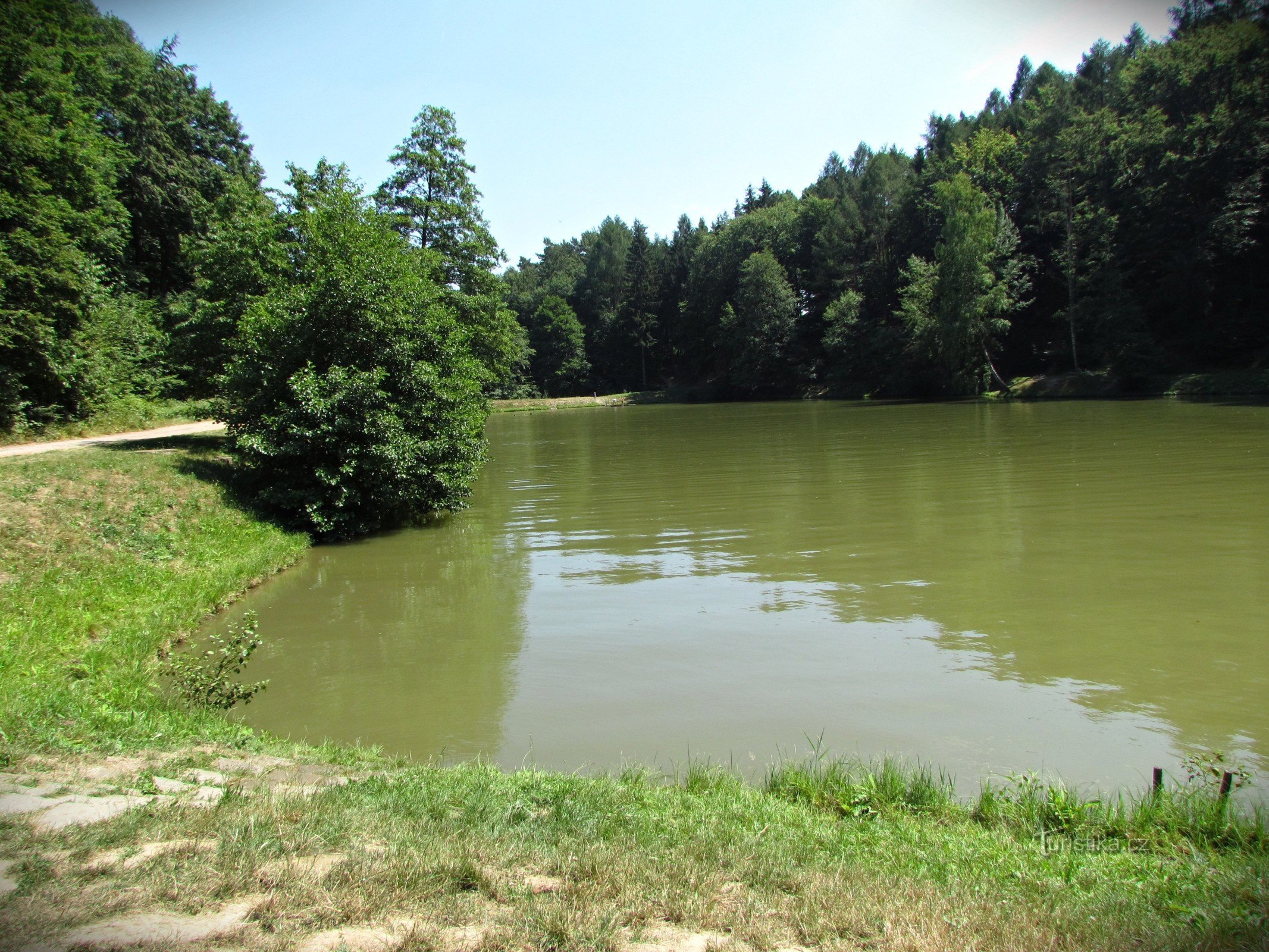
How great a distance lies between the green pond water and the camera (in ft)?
24.9

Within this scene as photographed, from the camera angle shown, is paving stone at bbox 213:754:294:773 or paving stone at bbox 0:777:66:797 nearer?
paving stone at bbox 0:777:66:797

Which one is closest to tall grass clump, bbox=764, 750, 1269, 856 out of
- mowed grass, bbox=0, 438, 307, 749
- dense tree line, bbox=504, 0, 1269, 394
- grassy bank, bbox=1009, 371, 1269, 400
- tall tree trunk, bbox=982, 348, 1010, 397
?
mowed grass, bbox=0, 438, 307, 749

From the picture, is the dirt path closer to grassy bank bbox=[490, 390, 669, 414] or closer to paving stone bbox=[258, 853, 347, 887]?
paving stone bbox=[258, 853, 347, 887]

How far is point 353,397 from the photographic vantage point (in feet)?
57.4

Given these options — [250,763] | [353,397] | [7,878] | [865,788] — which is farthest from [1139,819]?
[353,397]

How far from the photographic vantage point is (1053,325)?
209 ft

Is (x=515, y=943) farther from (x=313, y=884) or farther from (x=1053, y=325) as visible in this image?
(x=1053, y=325)

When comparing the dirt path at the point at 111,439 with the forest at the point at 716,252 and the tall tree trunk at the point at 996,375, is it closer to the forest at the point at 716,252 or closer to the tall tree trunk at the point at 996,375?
the forest at the point at 716,252

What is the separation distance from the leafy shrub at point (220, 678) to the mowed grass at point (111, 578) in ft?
0.80

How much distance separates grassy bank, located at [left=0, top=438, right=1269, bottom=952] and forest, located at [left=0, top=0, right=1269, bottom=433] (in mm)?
7934

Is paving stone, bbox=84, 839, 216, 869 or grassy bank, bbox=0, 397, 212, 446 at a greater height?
grassy bank, bbox=0, 397, 212, 446

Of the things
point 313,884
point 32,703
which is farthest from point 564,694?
point 313,884

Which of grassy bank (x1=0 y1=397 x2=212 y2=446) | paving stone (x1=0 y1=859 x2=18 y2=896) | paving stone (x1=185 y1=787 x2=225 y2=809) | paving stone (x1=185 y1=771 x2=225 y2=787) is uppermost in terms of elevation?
grassy bank (x1=0 y1=397 x2=212 y2=446)

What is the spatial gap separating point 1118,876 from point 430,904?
141 inches
